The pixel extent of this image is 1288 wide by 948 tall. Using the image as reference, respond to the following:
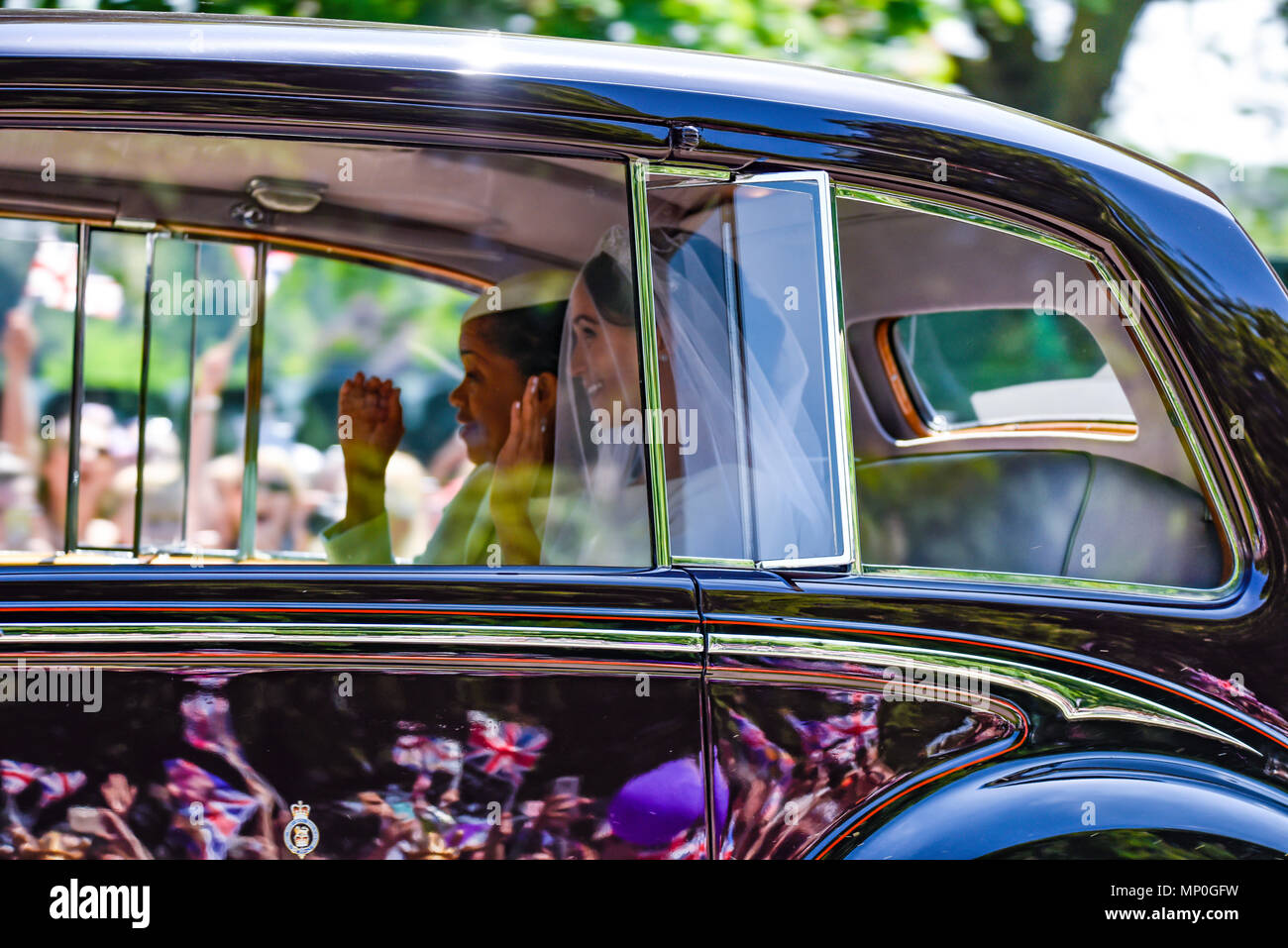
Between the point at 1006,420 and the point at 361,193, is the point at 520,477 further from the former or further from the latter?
the point at 1006,420

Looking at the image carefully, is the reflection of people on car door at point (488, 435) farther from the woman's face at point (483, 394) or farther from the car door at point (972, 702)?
the car door at point (972, 702)

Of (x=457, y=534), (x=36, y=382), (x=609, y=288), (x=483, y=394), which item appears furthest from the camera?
(x=36, y=382)

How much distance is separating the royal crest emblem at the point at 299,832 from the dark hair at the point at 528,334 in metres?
0.96

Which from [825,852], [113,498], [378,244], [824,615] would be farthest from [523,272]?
[825,852]

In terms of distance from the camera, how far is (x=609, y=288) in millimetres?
1932

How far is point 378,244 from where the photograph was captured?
2920 mm

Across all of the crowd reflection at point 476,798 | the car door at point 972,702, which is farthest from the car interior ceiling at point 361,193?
the crowd reflection at point 476,798

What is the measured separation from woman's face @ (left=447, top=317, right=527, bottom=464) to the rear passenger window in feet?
2.40

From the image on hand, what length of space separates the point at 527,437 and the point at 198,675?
79 cm

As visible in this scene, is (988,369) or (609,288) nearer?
(609,288)

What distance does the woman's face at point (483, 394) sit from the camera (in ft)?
7.70

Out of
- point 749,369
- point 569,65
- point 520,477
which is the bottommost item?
point 520,477

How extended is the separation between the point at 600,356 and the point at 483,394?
2.05 feet

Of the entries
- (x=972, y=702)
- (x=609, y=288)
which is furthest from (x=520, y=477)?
(x=972, y=702)
